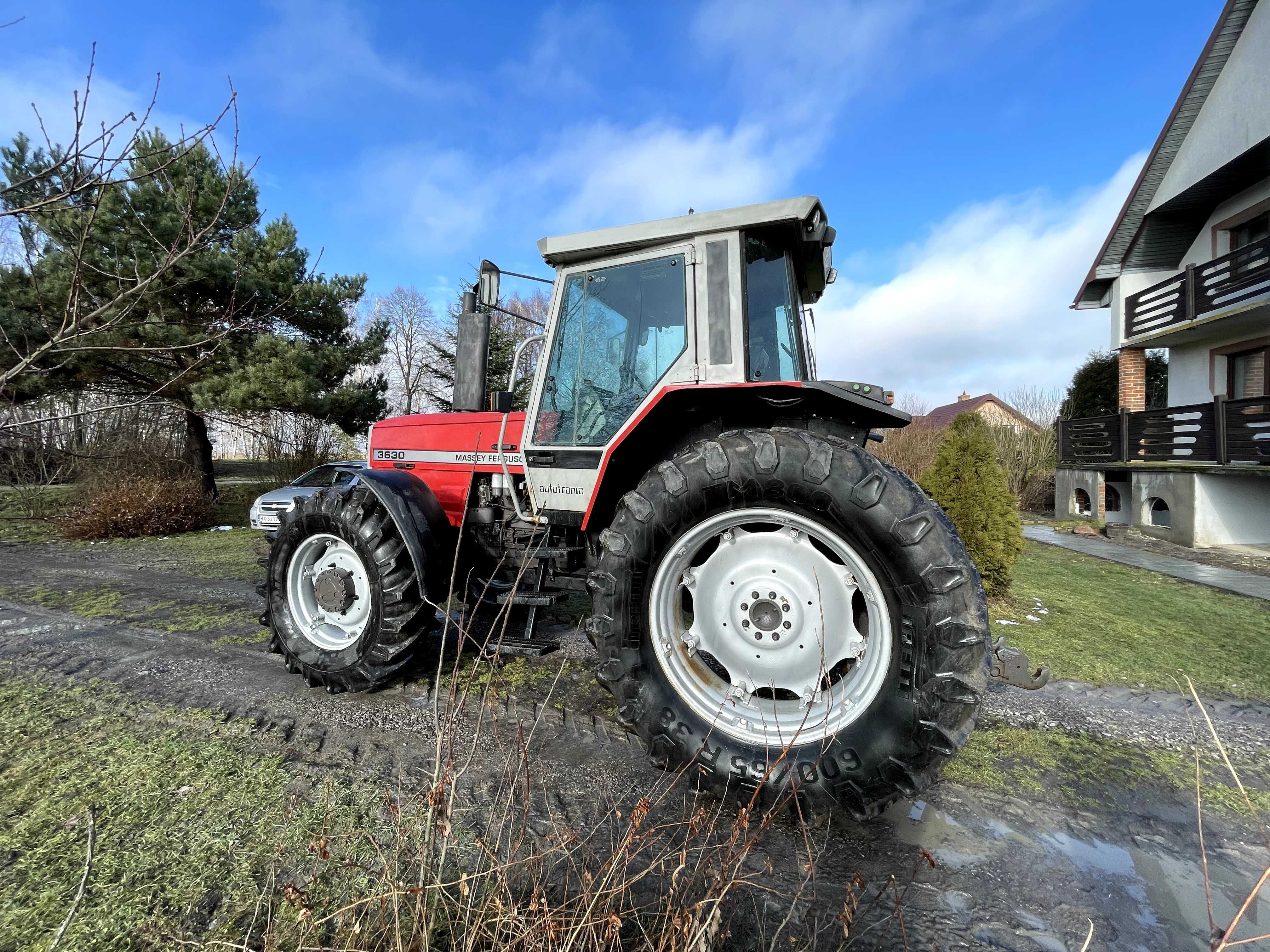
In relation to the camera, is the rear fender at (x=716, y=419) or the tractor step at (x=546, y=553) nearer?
the rear fender at (x=716, y=419)

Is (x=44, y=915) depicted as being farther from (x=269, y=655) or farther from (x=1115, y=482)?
(x=1115, y=482)

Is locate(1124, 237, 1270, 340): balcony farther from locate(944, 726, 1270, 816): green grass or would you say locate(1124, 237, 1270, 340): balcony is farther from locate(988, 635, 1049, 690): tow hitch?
locate(988, 635, 1049, 690): tow hitch

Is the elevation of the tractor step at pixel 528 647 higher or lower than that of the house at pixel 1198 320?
lower

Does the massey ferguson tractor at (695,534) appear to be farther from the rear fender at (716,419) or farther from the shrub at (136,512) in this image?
the shrub at (136,512)

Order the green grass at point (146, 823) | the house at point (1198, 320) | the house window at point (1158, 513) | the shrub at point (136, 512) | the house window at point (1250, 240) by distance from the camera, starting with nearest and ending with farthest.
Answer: the green grass at point (146, 823)
the shrub at point (136, 512)
the house at point (1198, 320)
the house window at point (1250, 240)
the house window at point (1158, 513)

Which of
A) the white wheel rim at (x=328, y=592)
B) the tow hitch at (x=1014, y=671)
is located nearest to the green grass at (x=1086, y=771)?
the tow hitch at (x=1014, y=671)

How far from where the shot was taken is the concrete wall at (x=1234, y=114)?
32.1 ft

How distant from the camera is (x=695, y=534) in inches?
83.0

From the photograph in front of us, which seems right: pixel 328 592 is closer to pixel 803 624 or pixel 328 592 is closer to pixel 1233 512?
pixel 803 624

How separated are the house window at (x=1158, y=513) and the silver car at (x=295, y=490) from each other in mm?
13783

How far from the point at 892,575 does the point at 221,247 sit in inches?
526

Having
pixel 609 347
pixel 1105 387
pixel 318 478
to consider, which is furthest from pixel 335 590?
pixel 1105 387

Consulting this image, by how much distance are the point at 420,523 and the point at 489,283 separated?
1.22 metres

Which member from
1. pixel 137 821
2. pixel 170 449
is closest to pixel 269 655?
pixel 137 821
